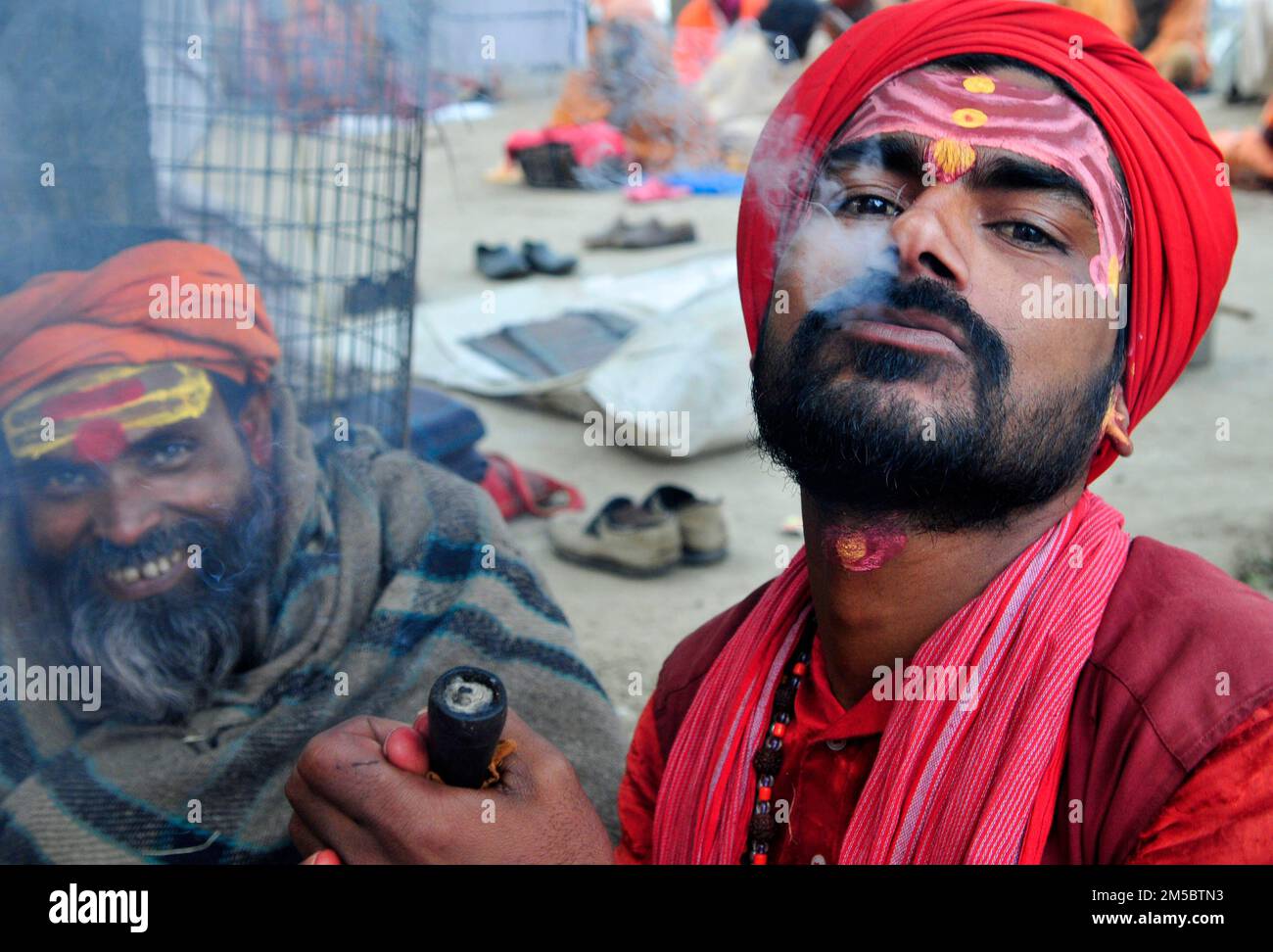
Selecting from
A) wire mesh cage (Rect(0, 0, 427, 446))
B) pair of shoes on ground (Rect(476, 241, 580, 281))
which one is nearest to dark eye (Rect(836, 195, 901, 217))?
wire mesh cage (Rect(0, 0, 427, 446))

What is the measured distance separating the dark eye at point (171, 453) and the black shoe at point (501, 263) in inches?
245

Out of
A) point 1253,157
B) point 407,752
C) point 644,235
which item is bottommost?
point 644,235

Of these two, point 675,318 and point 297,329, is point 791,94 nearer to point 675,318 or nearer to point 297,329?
point 297,329

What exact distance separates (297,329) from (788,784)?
329 cm

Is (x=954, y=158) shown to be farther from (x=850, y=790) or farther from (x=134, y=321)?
(x=134, y=321)

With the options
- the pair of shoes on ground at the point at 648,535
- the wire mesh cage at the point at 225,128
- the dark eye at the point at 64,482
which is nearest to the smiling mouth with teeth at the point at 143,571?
the dark eye at the point at 64,482

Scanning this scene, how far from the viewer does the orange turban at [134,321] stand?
2.62 metres

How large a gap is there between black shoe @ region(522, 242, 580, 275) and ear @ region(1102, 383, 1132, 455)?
22.9ft

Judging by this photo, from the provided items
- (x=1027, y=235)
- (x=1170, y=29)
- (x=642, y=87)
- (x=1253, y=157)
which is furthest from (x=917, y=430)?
(x=1170, y=29)

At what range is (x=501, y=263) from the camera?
28.9ft

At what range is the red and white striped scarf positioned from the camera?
1.62 m

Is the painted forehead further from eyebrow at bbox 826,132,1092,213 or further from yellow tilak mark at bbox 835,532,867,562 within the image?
yellow tilak mark at bbox 835,532,867,562

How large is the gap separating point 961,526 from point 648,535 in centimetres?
283

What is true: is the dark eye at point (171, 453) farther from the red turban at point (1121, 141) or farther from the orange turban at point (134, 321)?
the red turban at point (1121, 141)
